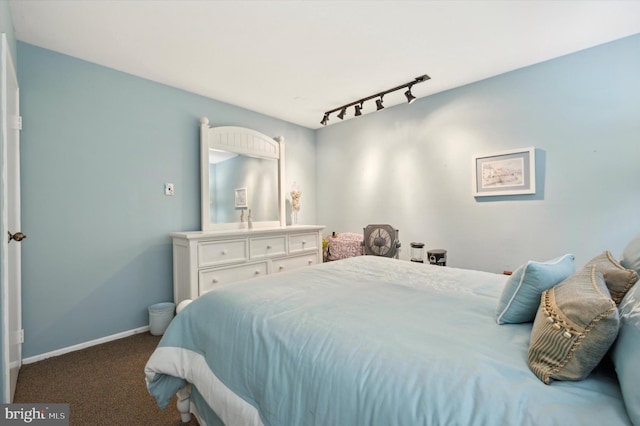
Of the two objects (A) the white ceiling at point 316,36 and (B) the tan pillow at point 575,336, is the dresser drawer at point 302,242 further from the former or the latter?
(B) the tan pillow at point 575,336

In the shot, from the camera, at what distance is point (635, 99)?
220 cm

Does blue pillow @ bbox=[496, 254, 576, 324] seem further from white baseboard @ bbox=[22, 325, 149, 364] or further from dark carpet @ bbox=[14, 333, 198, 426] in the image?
white baseboard @ bbox=[22, 325, 149, 364]

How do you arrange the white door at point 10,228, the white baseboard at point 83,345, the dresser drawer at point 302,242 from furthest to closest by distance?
the dresser drawer at point 302,242 < the white baseboard at point 83,345 < the white door at point 10,228

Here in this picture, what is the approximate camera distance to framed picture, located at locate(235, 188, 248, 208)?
345 cm

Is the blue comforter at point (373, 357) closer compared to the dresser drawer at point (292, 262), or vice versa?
the blue comforter at point (373, 357)

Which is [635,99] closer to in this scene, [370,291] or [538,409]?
[370,291]

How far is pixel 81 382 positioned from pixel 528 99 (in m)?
4.28

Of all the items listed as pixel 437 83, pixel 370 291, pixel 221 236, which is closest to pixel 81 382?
pixel 221 236

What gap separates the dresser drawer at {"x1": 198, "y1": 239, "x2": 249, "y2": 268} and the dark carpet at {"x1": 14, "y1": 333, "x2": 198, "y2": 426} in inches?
33.2

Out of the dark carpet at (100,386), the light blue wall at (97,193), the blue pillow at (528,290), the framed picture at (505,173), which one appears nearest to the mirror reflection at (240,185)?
the light blue wall at (97,193)

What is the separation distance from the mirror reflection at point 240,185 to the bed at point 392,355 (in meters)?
1.89

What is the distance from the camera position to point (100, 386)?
6.16ft

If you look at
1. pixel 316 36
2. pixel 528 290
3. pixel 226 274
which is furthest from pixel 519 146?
pixel 226 274

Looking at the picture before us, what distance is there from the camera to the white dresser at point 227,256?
2.68 m
